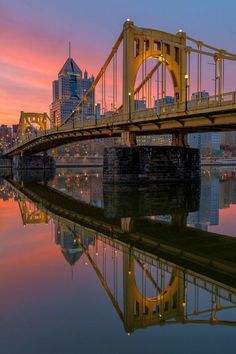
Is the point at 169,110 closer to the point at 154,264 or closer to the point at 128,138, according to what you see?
the point at 128,138

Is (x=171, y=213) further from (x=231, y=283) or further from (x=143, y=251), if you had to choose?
(x=231, y=283)

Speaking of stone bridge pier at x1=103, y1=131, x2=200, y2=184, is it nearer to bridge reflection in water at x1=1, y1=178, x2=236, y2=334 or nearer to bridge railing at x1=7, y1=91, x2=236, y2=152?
bridge railing at x1=7, y1=91, x2=236, y2=152

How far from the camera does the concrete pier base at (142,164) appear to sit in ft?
121

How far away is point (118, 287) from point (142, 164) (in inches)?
1156

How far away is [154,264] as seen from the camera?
985cm

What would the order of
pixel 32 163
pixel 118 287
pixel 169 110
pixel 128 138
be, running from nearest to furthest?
1. pixel 118 287
2. pixel 169 110
3. pixel 128 138
4. pixel 32 163

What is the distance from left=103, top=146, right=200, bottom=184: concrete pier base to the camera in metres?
Result: 36.8

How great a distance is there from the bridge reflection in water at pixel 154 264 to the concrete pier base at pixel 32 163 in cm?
6973

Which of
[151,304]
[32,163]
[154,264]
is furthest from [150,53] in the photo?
[32,163]

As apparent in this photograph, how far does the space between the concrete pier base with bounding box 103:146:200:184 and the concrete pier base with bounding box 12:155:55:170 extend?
52057 millimetres

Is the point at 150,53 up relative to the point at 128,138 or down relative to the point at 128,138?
up

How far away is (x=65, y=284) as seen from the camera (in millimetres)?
8367

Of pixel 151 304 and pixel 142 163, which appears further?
pixel 142 163

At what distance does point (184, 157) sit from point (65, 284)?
32844 millimetres
